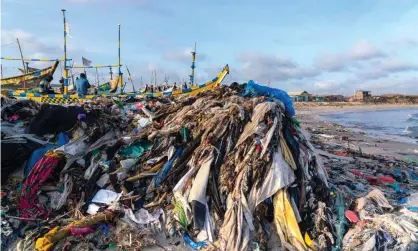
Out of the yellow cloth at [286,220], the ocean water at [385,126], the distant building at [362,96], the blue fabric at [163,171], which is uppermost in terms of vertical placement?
the distant building at [362,96]

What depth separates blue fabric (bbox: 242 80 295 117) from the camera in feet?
22.6

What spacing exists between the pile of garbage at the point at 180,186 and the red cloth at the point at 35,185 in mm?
16

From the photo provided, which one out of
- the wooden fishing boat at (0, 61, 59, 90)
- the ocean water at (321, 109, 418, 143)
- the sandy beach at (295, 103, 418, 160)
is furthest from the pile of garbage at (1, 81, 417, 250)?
the ocean water at (321, 109, 418, 143)

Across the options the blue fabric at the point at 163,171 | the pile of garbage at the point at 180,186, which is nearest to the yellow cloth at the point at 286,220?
the pile of garbage at the point at 180,186

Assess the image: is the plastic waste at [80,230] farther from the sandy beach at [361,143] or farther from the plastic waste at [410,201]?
the sandy beach at [361,143]

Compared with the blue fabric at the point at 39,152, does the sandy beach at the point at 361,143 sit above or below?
below

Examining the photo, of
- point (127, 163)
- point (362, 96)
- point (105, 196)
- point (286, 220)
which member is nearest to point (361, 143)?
point (286, 220)

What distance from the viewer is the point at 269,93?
7250 mm

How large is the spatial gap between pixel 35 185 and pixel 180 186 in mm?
2401

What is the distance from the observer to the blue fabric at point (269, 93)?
6.88 m

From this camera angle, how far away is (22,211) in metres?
5.49

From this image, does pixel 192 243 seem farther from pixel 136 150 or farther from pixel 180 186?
pixel 136 150

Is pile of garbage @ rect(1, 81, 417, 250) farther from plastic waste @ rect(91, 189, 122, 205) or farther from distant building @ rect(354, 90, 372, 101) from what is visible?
distant building @ rect(354, 90, 372, 101)

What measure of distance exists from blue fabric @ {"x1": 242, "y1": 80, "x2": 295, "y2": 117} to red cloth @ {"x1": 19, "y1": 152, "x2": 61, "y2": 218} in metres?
4.01
